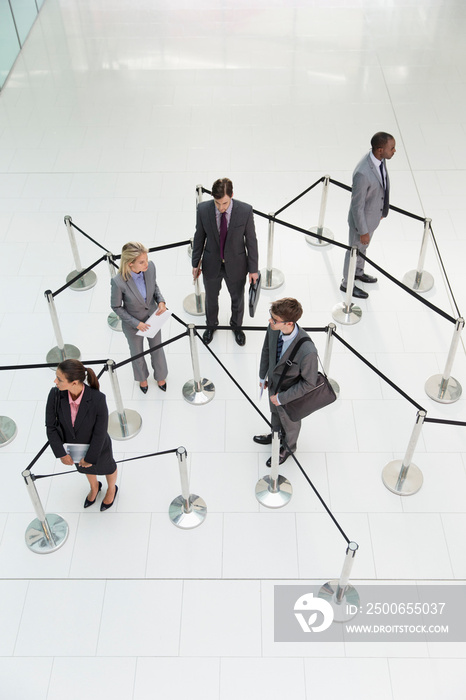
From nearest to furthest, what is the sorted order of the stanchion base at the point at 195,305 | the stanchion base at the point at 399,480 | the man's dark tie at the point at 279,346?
the man's dark tie at the point at 279,346
the stanchion base at the point at 399,480
the stanchion base at the point at 195,305

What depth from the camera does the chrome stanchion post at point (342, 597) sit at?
191 inches

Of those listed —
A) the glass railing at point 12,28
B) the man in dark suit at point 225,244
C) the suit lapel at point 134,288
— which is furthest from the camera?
the glass railing at point 12,28

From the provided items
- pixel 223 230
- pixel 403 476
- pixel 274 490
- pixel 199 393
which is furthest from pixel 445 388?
pixel 223 230

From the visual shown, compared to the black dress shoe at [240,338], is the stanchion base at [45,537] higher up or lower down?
lower down

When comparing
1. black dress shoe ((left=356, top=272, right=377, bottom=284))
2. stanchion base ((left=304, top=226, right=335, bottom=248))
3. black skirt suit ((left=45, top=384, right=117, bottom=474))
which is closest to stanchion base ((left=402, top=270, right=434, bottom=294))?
black dress shoe ((left=356, top=272, right=377, bottom=284))

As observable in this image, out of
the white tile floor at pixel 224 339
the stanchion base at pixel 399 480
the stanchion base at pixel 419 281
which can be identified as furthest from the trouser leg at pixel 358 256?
the stanchion base at pixel 399 480

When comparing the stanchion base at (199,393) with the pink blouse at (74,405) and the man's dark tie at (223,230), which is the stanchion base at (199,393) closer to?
the man's dark tie at (223,230)

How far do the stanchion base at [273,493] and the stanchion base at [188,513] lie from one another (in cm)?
50

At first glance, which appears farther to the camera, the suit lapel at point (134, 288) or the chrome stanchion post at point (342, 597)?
the suit lapel at point (134, 288)

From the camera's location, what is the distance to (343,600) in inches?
194

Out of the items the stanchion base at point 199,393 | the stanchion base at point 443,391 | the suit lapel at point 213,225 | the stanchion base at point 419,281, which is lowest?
the stanchion base at point 443,391

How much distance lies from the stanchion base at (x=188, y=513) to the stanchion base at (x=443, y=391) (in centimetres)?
256

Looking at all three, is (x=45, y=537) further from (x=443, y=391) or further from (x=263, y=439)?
(x=443, y=391)

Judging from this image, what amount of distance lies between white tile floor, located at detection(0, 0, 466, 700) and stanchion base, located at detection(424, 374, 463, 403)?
99 mm
